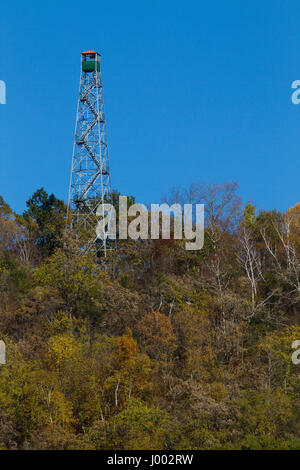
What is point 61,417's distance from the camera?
22.7m

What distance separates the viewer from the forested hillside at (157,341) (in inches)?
875

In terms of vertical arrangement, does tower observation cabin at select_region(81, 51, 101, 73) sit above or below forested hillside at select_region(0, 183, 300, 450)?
above

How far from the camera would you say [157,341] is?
89.2ft

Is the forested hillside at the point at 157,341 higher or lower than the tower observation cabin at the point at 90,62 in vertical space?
lower

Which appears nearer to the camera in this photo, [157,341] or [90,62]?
[157,341]

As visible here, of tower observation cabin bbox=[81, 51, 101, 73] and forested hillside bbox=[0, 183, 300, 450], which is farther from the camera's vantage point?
tower observation cabin bbox=[81, 51, 101, 73]

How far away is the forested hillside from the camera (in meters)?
22.2

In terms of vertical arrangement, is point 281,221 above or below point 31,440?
above

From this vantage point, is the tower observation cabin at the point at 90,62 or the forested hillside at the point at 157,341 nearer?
the forested hillside at the point at 157,341

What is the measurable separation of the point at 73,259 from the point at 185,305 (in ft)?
18.0

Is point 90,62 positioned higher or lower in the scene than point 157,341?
higher
